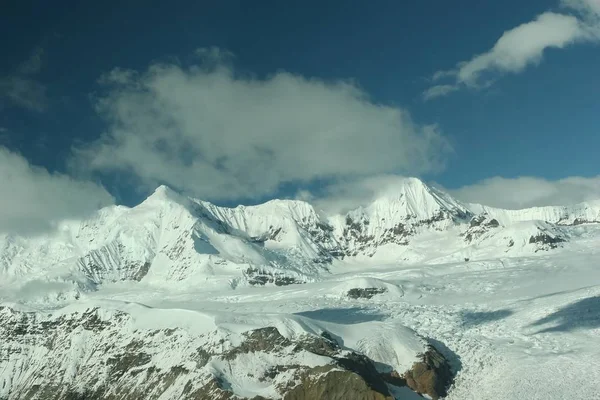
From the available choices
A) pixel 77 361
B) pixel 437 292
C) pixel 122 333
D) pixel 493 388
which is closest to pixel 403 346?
pixel 493 388

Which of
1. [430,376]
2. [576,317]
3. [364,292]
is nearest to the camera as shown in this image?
[430,376]

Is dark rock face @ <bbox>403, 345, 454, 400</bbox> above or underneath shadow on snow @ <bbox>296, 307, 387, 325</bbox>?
underneath

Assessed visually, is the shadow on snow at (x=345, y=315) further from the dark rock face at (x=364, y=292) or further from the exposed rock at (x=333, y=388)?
the exposed rock at (x=333, y=388)

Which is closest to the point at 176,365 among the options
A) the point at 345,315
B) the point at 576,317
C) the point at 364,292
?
Answer: the point at 576,317

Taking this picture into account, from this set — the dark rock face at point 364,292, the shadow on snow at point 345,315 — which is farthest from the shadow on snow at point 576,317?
the dark rock face at point 364,292

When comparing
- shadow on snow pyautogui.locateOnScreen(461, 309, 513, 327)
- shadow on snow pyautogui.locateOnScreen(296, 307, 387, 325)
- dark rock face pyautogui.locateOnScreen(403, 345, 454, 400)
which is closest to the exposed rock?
dark rock face pyautogui.locateOnScreen(403, 345, 454, 400)

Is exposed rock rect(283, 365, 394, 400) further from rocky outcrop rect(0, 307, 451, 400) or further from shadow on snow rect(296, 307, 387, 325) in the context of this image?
shadow on snow rect(296, 307, 387, 325)

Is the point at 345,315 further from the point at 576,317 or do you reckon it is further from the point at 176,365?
the point at 176,365
